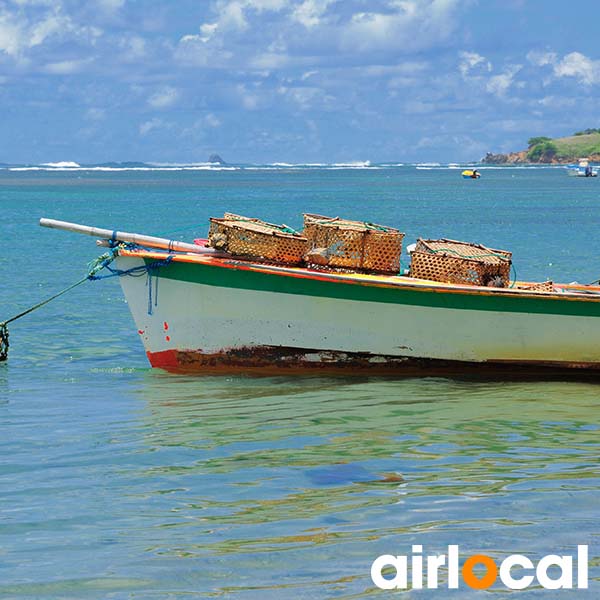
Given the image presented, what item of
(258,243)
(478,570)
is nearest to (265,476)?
(478,570)

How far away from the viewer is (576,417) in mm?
10742

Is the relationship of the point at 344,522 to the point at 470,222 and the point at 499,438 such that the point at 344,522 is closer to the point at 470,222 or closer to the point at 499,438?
the point at 499,438

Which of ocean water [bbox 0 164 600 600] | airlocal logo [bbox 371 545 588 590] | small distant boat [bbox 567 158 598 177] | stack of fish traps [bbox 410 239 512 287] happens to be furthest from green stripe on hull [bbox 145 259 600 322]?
small distant boat [bbox 567 158 598 177]

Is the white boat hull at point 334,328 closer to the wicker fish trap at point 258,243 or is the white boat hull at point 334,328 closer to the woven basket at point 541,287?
the wicker fish trap at point 258,243

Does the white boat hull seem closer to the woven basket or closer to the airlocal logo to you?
the woven basket

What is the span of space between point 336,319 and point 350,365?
0.58 meters

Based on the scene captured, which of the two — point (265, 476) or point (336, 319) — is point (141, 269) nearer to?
point (336, 319)

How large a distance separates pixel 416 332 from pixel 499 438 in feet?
8.54

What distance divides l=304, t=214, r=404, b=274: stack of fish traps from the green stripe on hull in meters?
0.39

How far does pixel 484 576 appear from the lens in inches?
251

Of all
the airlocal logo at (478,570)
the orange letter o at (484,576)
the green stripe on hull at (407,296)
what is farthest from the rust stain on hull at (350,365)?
the orange letter o at (484,576)

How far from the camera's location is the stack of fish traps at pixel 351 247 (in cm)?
1229

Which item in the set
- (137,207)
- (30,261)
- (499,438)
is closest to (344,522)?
(499,438)

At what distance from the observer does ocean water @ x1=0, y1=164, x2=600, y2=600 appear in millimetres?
6590
